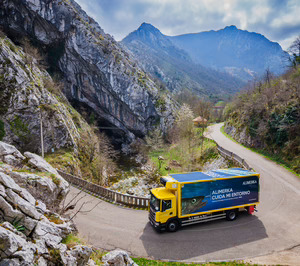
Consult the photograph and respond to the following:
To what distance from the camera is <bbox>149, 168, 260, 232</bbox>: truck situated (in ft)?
37.9

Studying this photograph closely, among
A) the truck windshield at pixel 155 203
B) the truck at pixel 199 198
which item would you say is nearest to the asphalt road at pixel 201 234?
the truck at pixel 199 198

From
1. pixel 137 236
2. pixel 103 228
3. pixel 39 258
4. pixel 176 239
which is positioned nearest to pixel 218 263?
pixel 176 239

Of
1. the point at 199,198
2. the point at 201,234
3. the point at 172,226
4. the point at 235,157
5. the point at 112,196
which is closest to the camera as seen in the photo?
the point at 201,234

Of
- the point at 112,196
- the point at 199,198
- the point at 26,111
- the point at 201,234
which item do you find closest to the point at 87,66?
the point at 26,111

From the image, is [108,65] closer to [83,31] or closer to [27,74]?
[83,31]

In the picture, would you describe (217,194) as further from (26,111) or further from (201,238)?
(26,111)

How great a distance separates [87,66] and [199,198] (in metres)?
53.7

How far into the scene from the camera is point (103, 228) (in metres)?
12.2

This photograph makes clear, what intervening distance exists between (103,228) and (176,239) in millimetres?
4825

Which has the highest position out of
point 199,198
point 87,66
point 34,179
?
point 87,66

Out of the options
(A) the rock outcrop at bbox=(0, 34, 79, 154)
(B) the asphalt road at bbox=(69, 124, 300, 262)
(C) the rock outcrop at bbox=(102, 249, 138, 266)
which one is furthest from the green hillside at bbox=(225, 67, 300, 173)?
(A) the rock outcrop at bbox=(0, 34, 79, 154)

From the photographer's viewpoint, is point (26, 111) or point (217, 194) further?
point (26, 111)

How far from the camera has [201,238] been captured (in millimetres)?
11258

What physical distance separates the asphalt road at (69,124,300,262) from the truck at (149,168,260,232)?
68 cm
